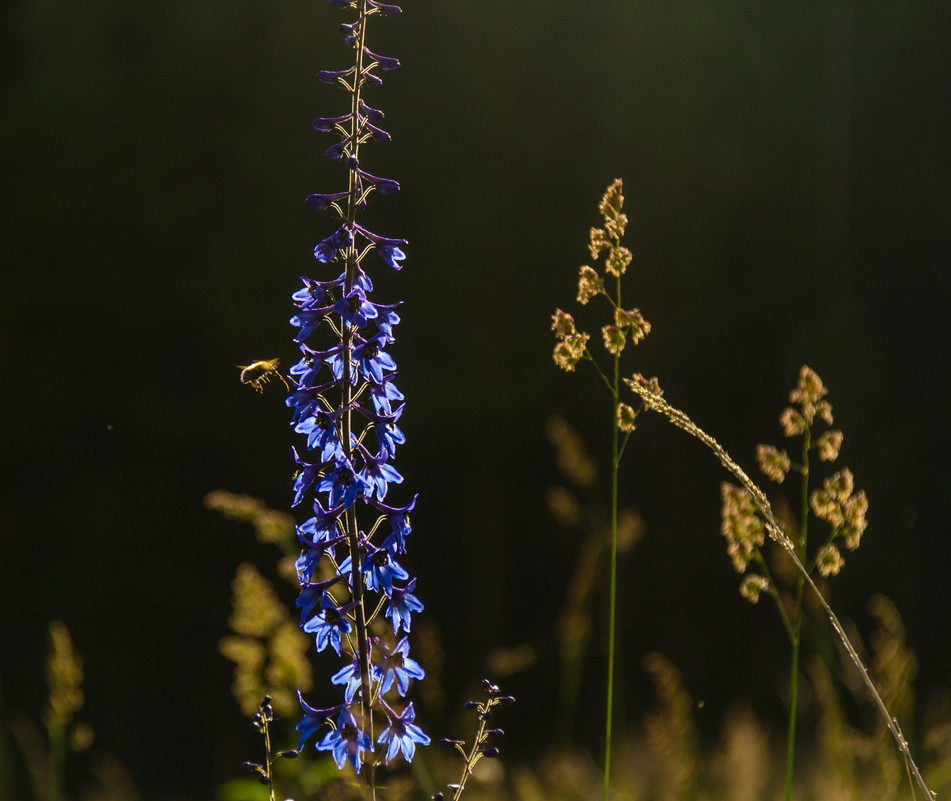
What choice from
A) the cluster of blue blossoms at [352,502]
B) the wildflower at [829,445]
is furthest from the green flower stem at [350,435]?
the wildflower at [829,445]

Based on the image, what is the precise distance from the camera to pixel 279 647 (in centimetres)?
244

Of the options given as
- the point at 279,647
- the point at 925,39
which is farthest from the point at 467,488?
the point at 279,647

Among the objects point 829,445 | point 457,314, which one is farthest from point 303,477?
point 457,314

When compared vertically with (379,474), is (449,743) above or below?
below

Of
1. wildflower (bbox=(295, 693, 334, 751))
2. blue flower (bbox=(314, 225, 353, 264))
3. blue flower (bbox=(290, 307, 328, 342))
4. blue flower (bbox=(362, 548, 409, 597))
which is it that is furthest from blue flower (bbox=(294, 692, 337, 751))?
blue flower (bbox=(314, 225, 353, 264))

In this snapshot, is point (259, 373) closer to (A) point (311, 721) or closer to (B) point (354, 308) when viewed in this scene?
(B) point (354, 308)

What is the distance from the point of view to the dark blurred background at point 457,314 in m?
16.8

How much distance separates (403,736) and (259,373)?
3.25 ft

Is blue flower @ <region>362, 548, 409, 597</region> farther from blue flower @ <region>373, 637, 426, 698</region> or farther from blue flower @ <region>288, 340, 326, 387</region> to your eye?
blue flower @ <region>288, 340, 326, 387</region>

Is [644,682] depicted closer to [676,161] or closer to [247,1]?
[676,161]

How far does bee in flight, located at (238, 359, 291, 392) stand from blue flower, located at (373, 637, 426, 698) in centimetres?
68

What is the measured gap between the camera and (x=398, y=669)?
164cm

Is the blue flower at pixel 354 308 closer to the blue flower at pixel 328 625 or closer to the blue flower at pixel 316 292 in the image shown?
the blue flower at pixel 316 292

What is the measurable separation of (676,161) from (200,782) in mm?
12797
